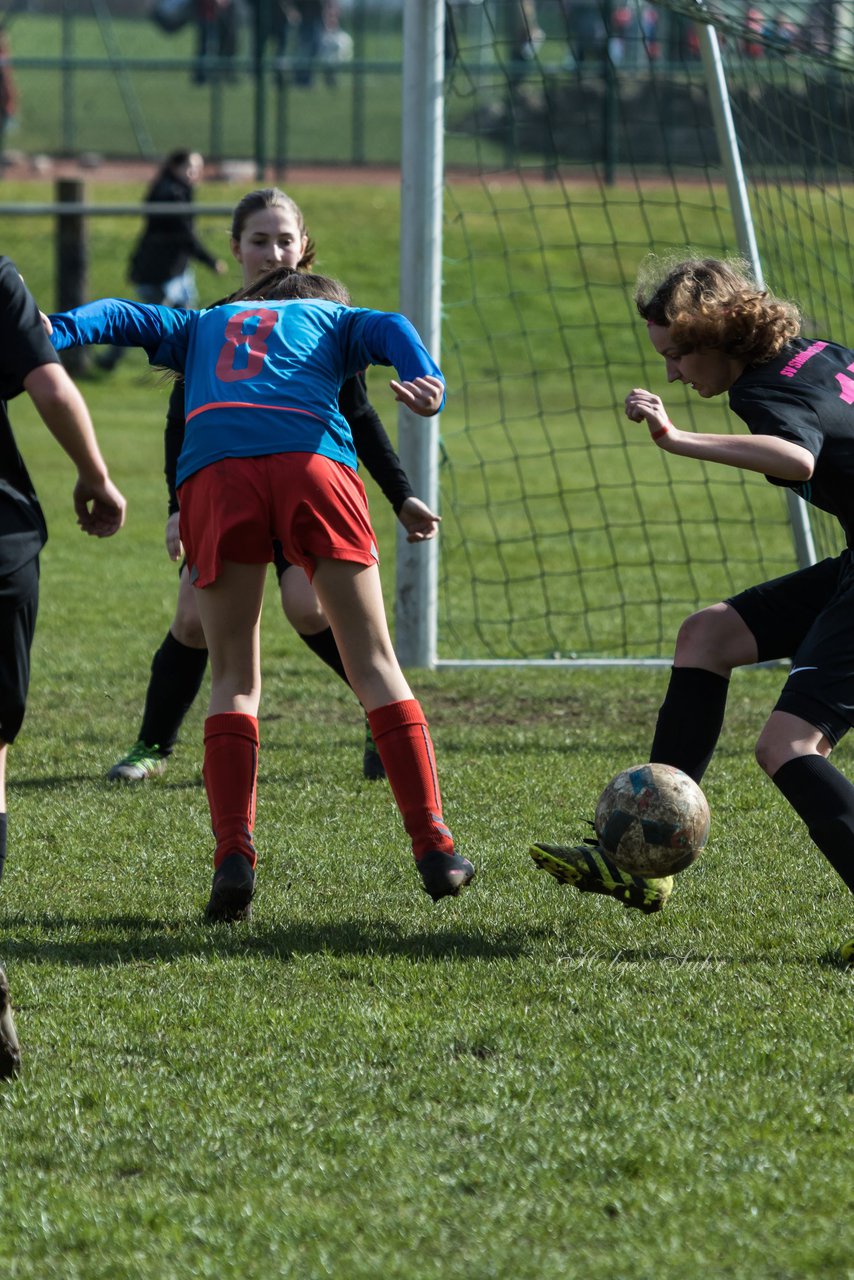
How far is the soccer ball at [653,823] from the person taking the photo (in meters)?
3.94

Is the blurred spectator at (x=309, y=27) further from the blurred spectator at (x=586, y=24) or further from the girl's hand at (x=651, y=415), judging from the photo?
the girl's hand at (x=651, y=415)

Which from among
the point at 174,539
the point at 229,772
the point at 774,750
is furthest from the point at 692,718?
the point at 174,539

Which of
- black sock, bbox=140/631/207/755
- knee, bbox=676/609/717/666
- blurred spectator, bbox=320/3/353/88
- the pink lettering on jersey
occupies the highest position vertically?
the pink lettering on jersey

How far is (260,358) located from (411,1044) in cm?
170

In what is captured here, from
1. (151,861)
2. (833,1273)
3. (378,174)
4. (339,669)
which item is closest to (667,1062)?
(833,1273)

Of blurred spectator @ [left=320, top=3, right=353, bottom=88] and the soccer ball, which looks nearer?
the soccer ball

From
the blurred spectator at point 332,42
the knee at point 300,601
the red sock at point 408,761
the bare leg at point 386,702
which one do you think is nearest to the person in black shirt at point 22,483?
the bare leg at point 386,702

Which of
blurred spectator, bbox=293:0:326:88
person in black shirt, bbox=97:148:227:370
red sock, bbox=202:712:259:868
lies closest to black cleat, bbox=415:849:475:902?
red sock, bbox=202:712:259:868

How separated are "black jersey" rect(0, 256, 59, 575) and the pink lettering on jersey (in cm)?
167

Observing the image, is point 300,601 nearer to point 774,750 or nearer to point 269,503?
point 269,503

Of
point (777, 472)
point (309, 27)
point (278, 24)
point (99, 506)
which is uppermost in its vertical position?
point (777, 472)

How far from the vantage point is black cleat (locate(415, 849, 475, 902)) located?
390cm

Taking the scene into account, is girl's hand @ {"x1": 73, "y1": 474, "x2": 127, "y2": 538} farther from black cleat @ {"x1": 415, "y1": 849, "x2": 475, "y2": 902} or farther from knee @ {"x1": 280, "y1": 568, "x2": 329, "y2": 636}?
knee @ {"x1": 280, "y1": 568, "x2": 329, "y2": 636}

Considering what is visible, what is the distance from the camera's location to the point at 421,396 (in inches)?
149
